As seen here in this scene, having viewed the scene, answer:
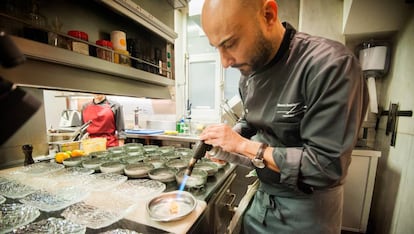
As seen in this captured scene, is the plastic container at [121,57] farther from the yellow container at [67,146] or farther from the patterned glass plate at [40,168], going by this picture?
the yellow container at [67,146]

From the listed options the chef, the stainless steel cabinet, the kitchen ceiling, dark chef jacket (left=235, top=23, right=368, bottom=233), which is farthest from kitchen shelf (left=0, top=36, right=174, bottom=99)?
the stainless steel cabinet

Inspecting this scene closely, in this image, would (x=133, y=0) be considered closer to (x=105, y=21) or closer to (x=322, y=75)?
(x=105, y=21)

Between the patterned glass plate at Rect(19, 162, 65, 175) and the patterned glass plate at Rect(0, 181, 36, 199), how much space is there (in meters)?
0.14

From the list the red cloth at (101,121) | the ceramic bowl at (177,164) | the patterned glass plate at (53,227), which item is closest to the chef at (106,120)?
the red cloth at (101,121)

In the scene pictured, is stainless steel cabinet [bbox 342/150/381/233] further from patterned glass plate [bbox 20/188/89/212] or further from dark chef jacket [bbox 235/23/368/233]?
patterned glass plate [bbox 20/188/89/212]

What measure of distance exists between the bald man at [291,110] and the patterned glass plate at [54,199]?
2.15 feet

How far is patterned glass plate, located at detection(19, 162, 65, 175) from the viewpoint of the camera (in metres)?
1.10

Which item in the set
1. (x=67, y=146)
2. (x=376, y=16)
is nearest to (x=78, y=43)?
(x=67, y=146)

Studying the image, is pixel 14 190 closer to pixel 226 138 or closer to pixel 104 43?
pixel 104 43

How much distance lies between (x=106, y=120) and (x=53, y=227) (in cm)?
212

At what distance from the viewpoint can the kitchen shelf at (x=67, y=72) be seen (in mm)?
619

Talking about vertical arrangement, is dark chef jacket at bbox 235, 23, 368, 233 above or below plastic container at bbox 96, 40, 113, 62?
below

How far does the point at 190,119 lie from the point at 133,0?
2255 millimetres

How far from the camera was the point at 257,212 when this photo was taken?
92 centimetres
